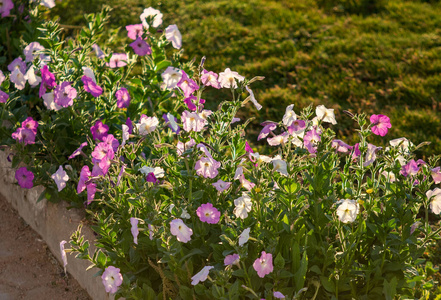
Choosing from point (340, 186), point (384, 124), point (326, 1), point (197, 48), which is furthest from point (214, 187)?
point (326, 1)

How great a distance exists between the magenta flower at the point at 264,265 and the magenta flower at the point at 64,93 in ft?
4.59

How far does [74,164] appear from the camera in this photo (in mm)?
3070

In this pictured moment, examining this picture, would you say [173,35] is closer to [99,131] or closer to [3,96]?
[99,131]

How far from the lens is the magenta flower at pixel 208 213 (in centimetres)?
216

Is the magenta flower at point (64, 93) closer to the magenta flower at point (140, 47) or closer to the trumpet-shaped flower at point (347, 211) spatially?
the magenta flower at point (140, 47)

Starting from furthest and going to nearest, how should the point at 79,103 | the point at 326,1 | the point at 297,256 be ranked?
the point at 326,1
the point at 79,103
the point at 297,256

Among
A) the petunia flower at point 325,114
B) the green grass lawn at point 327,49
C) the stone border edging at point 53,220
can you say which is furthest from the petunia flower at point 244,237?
the green grass lawn at point 327,49

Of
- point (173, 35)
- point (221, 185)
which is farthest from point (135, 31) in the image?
point (221, 185)

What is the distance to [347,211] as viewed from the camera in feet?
6.59

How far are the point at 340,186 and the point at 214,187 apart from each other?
1.87 feet

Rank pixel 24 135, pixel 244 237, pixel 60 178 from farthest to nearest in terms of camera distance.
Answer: pixel 24 135 → pixel 60 178 → pixel 244 237

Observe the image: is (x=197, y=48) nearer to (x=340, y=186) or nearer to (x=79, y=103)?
(x=79, y=103)

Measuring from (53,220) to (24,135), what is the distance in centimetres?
51

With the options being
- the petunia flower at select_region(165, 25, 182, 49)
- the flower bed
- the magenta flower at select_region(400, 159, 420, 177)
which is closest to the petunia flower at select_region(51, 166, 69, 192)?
the flower bed
